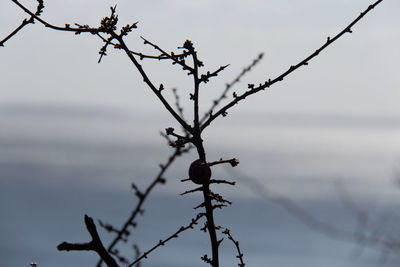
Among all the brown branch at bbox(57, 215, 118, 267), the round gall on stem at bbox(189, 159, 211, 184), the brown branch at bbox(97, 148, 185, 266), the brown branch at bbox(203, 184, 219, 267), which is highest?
the brown branch at bbox(97, 148, 185, 266)

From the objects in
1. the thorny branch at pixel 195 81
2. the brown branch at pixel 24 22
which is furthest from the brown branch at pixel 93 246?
the brown branch at pixel 24 22

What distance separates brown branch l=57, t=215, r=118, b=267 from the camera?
4.85 feet

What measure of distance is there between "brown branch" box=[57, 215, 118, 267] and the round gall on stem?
46 cm

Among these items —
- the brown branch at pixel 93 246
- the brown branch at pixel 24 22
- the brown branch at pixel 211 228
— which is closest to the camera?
the brown branch at pixel 93 246

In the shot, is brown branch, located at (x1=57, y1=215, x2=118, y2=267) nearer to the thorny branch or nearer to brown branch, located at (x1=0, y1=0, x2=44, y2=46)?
the thorny branch

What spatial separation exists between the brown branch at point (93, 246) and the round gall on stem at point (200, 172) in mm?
461

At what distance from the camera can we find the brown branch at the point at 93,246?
1.48m

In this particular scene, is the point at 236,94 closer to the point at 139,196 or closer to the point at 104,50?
the point at 104,50

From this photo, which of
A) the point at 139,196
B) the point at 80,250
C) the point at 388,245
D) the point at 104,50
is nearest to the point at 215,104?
the point at 139,196

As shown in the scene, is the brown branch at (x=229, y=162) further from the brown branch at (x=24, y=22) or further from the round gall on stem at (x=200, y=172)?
the brown branch at (x=24, y=22)

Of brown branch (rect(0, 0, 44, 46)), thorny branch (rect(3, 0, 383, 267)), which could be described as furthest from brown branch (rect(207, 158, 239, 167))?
brown branch (rect(0, 0, 44, 46))

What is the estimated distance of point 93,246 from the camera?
1.50m

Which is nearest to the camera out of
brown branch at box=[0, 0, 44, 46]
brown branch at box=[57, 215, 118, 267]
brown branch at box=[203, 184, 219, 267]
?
brown branch at box=[57, 215, 118, 267]

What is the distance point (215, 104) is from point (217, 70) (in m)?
1.50
